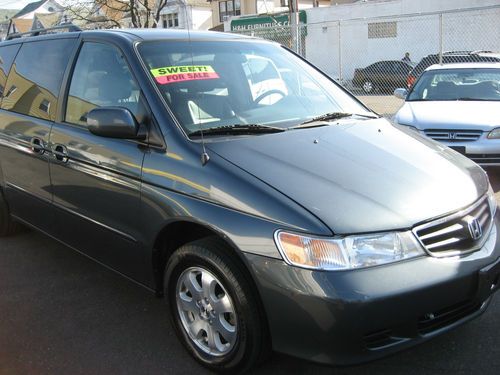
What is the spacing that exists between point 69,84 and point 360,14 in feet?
93.3

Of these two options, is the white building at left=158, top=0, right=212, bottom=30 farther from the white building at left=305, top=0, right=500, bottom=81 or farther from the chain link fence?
the white building at left=305, top=0, right=500, bottom=81

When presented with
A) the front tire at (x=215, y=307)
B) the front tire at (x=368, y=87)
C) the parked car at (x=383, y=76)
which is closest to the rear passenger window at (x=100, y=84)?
the front tire at (x=215, y=307)

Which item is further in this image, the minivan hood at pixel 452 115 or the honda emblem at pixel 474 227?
the minivan hood at pixel 452 115

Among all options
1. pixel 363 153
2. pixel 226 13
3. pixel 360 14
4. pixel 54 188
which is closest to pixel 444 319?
pixel 363 153

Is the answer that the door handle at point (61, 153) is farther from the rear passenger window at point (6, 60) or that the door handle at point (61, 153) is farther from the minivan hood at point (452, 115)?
the minivan hood at point (452, 115)

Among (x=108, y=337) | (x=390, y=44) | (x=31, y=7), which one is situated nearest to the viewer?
(x=108, y=337)

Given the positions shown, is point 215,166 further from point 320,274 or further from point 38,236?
point 38,236

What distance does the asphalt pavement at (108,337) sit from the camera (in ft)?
9.39

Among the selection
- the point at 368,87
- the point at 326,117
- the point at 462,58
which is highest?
the point at 326,117

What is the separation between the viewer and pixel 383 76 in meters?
21.5

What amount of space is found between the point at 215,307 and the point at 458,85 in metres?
6.59

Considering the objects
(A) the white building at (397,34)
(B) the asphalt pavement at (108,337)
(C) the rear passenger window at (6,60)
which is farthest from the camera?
(A) the white building at (397,34)

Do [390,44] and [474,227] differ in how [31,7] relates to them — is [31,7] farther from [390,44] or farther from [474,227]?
[474,227]

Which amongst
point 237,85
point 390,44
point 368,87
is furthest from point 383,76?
point 237,85
